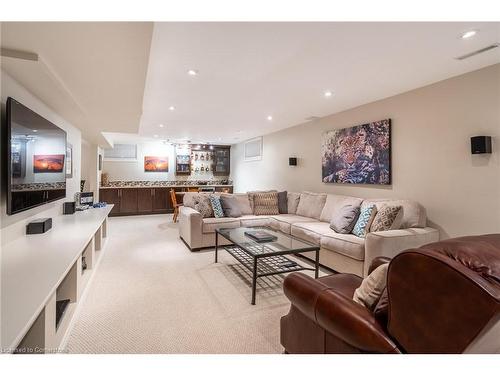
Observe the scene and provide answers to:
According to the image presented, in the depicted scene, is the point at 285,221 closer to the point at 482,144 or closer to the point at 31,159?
the point at 482,144

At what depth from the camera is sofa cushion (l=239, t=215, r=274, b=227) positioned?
168 inches

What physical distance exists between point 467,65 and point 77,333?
13.5 feet

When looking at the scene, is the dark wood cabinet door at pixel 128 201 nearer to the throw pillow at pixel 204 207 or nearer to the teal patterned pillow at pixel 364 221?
the throw pillow at pixel 204 207

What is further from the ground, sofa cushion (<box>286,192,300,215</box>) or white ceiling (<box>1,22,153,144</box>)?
white ceiling (<box>1,22,153,144</box>)

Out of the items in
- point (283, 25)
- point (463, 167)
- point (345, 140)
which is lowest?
point (463, 167)

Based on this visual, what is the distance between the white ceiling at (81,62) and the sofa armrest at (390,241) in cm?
256

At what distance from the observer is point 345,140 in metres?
4.12

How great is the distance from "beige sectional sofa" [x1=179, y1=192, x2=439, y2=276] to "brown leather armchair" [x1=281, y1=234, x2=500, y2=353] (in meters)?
1.59

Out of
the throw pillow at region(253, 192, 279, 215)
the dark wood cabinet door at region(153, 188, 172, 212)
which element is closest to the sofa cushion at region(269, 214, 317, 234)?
the throw pillow at region(253, 192, 279, 215)

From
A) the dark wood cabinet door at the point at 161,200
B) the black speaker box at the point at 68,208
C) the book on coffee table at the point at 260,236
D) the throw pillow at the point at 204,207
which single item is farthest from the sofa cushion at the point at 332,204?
the dark wood cabinet door at the point at 161,200

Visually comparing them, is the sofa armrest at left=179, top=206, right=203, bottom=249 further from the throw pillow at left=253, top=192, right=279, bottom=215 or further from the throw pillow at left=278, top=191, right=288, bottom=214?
the throw pillow at left=278, top=191, right=288, bottom=214

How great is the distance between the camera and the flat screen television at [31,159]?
5.64ft

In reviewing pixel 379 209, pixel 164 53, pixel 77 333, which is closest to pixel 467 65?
pixel 379 209
